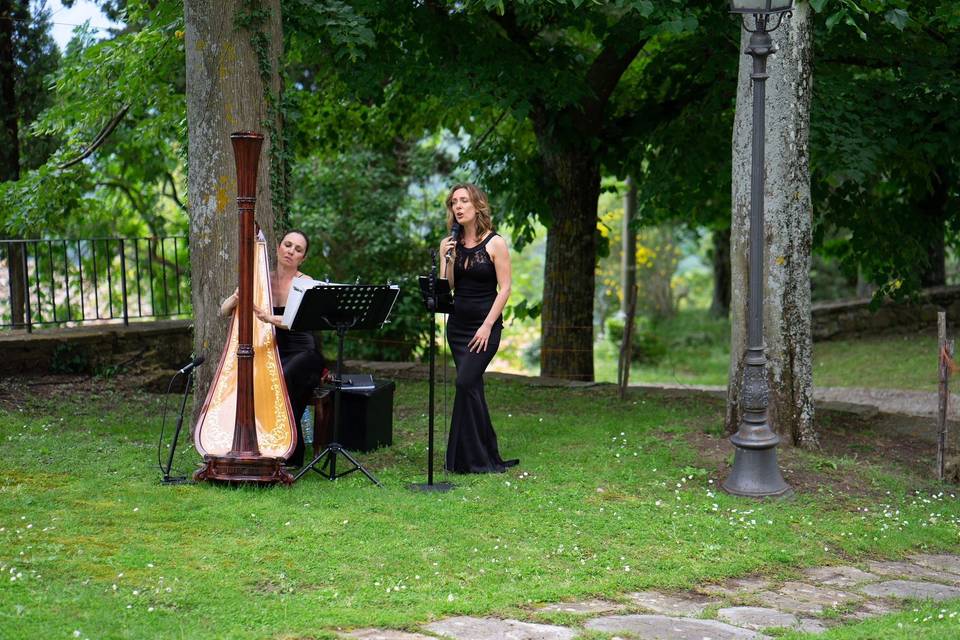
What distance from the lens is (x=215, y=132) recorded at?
7.71 m

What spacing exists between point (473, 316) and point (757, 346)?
188cm

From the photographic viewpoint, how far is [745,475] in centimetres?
697

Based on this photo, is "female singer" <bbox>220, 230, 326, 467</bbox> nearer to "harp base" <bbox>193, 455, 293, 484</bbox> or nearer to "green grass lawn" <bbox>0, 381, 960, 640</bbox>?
"green grass lawn" <bbox>0, 381, 960, 640</bbox>

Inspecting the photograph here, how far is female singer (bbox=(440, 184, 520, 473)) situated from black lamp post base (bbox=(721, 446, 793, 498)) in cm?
157

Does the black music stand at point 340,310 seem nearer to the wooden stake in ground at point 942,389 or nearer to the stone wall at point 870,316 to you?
the wooden stake in ground at point 942,389

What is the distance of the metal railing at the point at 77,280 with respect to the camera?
11.4 metres

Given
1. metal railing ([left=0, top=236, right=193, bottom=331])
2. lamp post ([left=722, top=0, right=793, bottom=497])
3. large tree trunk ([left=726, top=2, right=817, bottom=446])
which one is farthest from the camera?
metal railing ([left=0, top=236, right=193, bottom=331])

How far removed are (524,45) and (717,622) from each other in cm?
767

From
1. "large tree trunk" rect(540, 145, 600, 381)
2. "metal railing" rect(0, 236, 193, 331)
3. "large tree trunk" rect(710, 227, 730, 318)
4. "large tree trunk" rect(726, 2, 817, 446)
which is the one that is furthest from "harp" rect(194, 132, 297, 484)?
"large tree trunk" rect(710, 227, 730, 318)

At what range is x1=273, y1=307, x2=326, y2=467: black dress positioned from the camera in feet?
24.2

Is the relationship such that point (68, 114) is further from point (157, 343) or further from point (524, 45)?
point (524, 45)

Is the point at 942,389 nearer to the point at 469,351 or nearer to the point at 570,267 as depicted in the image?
the point at 469,351

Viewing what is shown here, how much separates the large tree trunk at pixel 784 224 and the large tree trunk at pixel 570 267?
4207 millimetres

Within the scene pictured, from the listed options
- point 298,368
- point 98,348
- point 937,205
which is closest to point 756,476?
point 298,368
